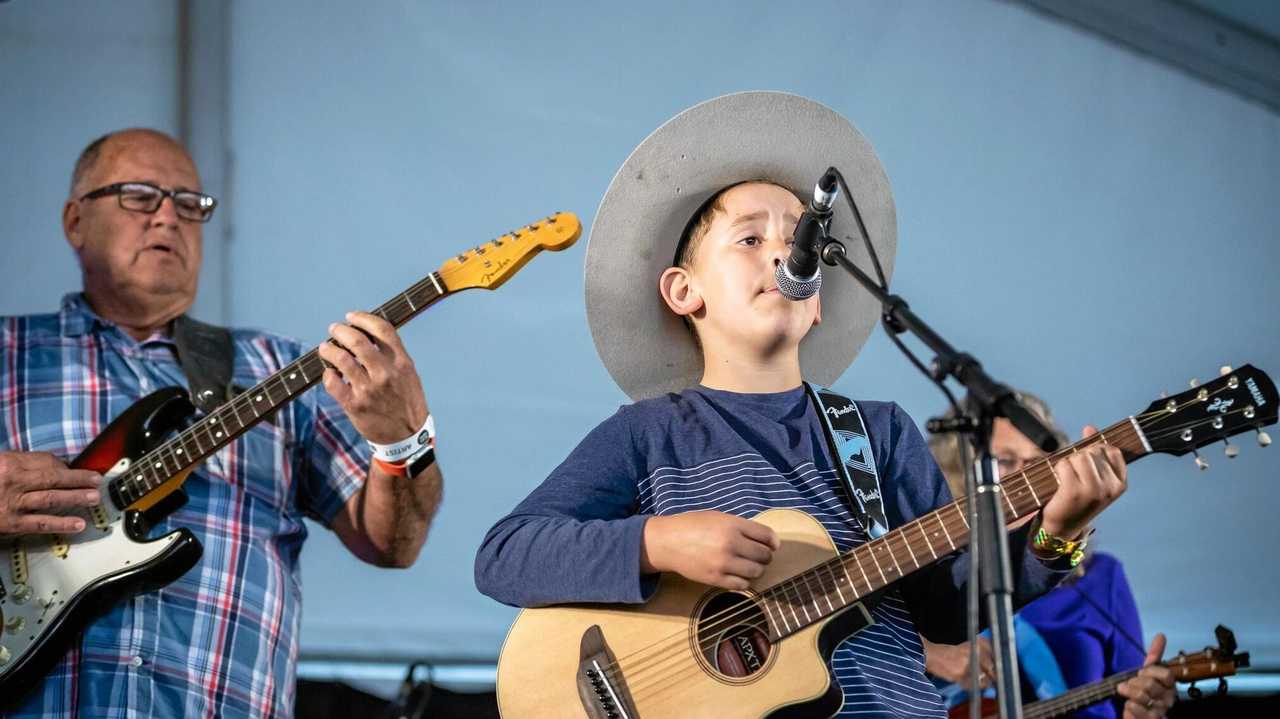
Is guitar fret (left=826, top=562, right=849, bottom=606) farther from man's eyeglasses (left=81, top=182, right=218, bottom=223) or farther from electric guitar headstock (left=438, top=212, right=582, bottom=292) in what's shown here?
man's eyeglasses (left=81, top=182, right=218, bottom=223)

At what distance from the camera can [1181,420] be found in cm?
223

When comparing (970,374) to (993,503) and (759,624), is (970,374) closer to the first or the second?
(993,503)

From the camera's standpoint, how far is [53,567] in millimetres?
2857

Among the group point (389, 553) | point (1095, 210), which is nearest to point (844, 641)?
point (389, 553)

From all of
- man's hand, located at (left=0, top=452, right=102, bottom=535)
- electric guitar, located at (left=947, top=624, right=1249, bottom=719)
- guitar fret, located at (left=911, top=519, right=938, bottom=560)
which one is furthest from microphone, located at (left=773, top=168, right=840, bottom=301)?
electric guitar, located at (left=947, top=624, right=1249, bottom=719)

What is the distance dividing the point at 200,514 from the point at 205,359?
0.45 m

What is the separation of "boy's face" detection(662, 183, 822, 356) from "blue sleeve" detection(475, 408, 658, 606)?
29cm

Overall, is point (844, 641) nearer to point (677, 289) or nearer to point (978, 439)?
point (978, 439)

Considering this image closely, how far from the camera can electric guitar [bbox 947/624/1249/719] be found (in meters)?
3.69

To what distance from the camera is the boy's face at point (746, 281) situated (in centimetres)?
260

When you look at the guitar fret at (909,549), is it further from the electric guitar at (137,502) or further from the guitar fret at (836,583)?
the electric guitar at (137,502)

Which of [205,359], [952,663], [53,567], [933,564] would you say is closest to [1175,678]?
[952,663]

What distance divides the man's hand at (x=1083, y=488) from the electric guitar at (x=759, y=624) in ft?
Result: 0.19

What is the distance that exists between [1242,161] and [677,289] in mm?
3259
